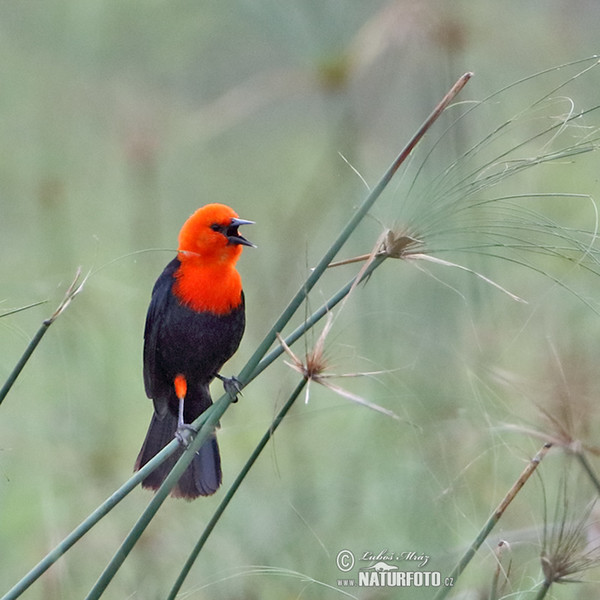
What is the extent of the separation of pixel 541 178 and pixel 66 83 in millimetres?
3237

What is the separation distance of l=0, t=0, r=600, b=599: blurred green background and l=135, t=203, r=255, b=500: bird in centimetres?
24

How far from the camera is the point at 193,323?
325cm

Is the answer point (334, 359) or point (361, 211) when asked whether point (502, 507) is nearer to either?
point (334, 359)

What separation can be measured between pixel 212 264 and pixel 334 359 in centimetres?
137

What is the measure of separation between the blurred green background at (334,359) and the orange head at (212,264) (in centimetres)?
25

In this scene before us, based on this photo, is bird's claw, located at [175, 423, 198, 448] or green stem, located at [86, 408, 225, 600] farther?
bird's claw, located at [175, 423, 198, 448]

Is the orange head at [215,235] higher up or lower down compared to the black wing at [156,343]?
higher up

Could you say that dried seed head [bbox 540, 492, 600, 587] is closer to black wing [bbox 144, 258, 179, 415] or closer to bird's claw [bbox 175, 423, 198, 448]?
bird's claw [bbox 175, 423, 198, 448]

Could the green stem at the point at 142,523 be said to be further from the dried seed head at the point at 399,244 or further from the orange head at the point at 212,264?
the orange head at the point at 212,264

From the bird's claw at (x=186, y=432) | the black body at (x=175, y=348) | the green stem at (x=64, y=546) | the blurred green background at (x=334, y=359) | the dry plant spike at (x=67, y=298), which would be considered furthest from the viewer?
the black body at (x=175, y=348)

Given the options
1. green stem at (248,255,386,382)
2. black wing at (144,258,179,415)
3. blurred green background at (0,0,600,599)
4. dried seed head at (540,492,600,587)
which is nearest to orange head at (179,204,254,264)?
black wing at (144,258,179,415)

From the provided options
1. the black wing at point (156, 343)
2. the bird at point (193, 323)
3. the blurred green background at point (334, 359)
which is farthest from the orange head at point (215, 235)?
the blurred green background at point (334, 359)

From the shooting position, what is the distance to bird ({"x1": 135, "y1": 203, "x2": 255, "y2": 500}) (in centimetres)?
325

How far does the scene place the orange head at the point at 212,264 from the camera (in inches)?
129
